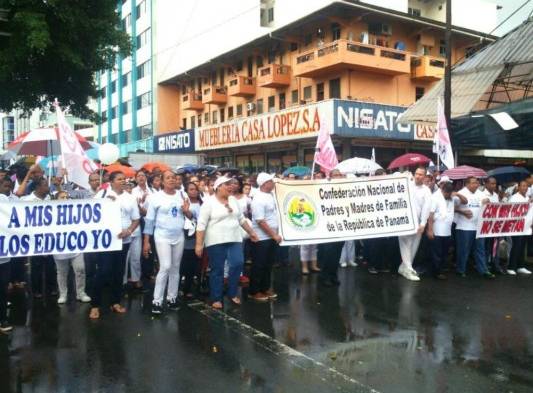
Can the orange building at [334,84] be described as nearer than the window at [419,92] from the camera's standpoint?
Yes

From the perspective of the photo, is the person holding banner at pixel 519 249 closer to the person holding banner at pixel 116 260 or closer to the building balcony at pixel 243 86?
the person holding banner at pixel 116 260

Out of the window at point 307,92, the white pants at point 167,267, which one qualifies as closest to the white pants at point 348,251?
the white pants at point 167,267

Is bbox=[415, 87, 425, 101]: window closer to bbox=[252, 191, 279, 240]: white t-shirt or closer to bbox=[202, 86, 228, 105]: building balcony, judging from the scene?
bbox=[202, 86, 228, 105]: building balcony

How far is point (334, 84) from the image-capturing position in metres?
27.6

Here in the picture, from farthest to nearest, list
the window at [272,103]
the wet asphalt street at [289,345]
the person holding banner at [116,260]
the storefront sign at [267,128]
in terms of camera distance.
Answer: the window at [272,103]
the storefront sign at [267,128]
the person holding banner at [116,260]
the wet asphalt street at [289,345]

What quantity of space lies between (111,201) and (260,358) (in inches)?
120

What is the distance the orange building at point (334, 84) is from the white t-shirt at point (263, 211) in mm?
15543

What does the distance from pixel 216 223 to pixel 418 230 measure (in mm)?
3830

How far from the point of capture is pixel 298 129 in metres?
24.7

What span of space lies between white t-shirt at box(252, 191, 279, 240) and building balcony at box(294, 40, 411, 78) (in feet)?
62.8

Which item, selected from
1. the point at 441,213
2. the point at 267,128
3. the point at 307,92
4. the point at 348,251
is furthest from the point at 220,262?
the point at 307,92

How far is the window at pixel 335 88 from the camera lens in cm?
2723

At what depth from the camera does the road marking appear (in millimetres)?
4414

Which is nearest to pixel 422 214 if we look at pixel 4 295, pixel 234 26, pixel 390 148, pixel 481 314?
pixel 481 314
